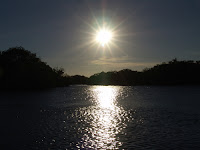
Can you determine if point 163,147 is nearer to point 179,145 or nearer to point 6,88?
point 179,145

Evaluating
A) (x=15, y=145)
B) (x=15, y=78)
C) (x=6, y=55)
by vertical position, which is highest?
(x=6, y=55)

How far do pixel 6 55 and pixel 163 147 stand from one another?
133 m

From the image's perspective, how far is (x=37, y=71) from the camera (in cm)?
14488

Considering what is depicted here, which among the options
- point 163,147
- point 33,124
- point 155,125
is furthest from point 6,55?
point 163,147

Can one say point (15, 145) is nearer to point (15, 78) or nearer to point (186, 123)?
point (186, 123)

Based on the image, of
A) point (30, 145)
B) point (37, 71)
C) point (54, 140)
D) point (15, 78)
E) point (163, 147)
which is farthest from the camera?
point (37, 71)

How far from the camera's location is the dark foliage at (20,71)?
439ft

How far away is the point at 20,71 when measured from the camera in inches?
5354

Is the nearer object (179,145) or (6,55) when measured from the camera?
(179,145)

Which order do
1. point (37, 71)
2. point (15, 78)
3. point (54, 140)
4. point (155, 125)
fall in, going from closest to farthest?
point (54, 140) → point (155, 125) → point (15, 78) → point (37, 71)

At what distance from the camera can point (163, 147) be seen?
2283cm

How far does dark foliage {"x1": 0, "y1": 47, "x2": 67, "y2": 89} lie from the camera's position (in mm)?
Answer: 133750

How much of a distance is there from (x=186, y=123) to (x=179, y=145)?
13177mm

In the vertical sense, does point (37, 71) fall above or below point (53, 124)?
above
